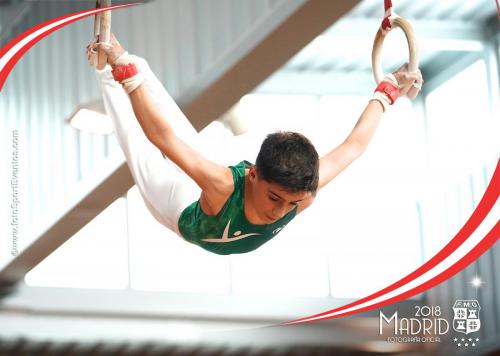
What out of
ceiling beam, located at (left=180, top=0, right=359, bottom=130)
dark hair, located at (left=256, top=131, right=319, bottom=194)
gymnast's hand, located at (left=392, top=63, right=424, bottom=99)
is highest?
ceiling beam, located at (left=180, top=0, right=359, bottom=130)

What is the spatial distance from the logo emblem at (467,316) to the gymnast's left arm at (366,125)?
353 cm

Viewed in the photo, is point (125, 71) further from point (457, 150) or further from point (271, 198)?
point (457, 150)

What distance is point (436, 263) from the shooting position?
24.3ft

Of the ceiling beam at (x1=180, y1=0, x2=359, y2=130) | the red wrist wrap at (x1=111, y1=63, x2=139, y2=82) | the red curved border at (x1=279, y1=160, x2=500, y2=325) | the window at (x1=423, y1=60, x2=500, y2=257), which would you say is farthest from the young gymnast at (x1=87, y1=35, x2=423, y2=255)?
the window at (x1=423, y1=60, x2=500, y2=257)

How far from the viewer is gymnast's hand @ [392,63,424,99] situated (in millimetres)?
3924

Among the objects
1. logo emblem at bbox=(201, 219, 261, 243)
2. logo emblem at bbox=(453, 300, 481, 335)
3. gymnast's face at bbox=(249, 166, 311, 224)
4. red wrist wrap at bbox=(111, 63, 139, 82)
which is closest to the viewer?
red wrist wrap at bbox=(111, 63, 139, 82)

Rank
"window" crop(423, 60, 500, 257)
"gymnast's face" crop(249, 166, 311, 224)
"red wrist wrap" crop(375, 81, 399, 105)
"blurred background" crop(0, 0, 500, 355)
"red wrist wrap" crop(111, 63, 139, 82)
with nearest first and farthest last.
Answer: "red wrist wrap" crop(111, 63, 139, 82)
"gymnast's face" crop(249, 166, 311, 224)
"red wrist wrap" crop(375, 81, 399, 105)
"blurred background" crop(0, 0, 500, 355)
"window" crop(423, 60, 500, 257)

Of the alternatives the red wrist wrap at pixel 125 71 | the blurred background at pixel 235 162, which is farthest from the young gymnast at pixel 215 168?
the blurred background at pixel 235 162

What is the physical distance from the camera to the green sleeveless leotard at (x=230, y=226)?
3.55 m

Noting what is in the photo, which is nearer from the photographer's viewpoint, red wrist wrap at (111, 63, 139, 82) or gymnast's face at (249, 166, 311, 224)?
red wrist wrap at (111, 63, 139, 82)

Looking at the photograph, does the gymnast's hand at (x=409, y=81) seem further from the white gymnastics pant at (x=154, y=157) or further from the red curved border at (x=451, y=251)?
the red curved border at (x=451, y=251)

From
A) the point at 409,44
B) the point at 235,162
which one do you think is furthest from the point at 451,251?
the point at 409,44

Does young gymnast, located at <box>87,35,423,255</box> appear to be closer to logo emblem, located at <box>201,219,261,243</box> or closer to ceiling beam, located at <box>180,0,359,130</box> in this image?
logo emblem, located at <box>201,219,261,243</box>

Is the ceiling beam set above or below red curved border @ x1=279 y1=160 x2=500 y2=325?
above
